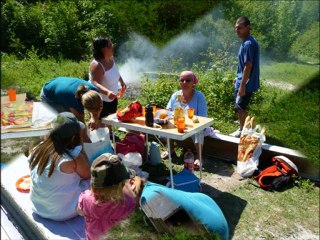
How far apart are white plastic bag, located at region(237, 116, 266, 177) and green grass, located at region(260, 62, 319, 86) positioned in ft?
5.49

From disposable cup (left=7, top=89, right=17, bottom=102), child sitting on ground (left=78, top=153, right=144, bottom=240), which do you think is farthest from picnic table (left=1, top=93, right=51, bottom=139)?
child sitting on ground (left=78, top=153, right=144, bottom=240)

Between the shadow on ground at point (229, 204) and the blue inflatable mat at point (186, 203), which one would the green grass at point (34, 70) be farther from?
the shadow on ground at point (229, 204)

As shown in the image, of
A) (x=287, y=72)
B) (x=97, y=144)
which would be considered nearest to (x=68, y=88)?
(x=97, y=144)

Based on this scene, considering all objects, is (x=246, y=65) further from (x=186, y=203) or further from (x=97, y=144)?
(x=186, y=203)

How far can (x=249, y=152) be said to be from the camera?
100.0 inches

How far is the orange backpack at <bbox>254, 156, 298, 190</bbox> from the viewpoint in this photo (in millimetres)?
2365

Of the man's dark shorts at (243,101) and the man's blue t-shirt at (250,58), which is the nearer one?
the man's blue t-shirt at (250,58)

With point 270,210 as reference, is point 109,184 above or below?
above

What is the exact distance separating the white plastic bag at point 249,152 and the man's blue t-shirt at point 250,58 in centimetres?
44

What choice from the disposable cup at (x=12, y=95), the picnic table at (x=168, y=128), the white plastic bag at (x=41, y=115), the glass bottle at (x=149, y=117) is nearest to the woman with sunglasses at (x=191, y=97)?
the picnic table at (x=168, y=128)

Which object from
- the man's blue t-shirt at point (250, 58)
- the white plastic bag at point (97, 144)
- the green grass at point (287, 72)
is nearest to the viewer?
the white plastic bag at point (97, 144)

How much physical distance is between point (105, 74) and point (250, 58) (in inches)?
42.3

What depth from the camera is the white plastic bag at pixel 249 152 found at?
8.27 ft

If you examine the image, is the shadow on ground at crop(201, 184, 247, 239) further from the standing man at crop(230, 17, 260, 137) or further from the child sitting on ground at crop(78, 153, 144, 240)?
the child sitting on ground at crop(78, 153, 144, 240)
